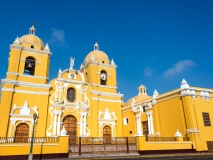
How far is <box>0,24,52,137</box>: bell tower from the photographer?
734 inches

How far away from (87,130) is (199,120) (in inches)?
478

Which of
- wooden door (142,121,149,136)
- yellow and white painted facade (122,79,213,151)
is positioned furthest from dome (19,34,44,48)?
wooden door (142,121,149,136)

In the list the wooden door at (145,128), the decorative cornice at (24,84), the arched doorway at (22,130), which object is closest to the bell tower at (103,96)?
the wooden door at (145,128)

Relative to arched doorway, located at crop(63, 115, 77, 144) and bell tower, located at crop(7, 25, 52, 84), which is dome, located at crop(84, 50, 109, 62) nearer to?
bell tower, located at crop(7, 25, 52, 84)

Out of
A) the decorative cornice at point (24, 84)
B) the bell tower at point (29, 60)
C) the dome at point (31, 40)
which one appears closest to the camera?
the decorative cornice at point (24, 84)

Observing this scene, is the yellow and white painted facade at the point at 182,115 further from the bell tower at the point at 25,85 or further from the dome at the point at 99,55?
the bell tower at the point at 25,85

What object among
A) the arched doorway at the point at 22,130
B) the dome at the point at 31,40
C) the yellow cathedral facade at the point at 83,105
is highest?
the dome at the point at 31,40

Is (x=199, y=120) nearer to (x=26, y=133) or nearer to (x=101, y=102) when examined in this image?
(x=101, y=102)

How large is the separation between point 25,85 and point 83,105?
695cm

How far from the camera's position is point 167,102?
21062 mm

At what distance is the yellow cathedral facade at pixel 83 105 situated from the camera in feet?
60.6

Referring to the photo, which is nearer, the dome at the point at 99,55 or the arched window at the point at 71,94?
the arched window at the point at 71,94

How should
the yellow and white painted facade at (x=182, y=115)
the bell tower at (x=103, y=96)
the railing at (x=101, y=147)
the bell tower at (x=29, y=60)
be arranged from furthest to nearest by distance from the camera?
the bell tower at (x=103, y=96) < the bell tower at (x=29, y=60) < the yellow and white painted facade at (x=182, y=115) < the railing at (x=101, y=147)

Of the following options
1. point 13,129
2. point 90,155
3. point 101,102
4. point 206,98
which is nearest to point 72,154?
point 90,155
